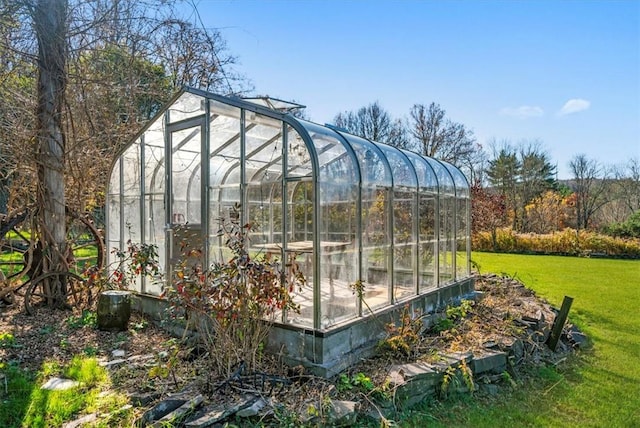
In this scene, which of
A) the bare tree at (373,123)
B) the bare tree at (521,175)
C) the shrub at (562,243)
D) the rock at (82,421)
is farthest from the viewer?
the bare tree at (521,175)

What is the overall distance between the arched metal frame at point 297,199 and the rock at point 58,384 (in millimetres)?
1846

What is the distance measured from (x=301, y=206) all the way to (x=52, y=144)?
4.06 meters

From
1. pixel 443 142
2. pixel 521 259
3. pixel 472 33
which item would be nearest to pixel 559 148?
pixel 443 142

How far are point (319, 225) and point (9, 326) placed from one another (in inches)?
182

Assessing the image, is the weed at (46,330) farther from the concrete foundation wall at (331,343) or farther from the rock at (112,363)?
the concrete foundation wall at (331,343)

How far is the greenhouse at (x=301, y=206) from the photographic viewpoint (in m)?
4.33

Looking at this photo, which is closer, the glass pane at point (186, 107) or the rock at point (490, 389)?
the rock at point (490, 389)

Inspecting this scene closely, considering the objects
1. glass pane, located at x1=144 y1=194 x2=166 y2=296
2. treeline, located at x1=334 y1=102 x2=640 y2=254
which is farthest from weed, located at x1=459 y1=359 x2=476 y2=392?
treeline, located at x1=334 y1=102 x2=640 y2=254

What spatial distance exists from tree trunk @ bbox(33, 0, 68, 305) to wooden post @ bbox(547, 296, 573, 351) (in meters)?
7.34

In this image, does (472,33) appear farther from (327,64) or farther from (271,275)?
(271,275)

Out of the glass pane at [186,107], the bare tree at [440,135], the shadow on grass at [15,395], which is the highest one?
the bare tree at [440,135]

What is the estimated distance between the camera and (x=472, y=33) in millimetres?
7137

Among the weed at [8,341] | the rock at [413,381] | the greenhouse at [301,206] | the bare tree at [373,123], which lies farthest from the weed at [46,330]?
the bare tree at [373,123]

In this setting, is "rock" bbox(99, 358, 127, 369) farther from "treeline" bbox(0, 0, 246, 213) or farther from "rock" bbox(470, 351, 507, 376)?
"rock" bbox(470, 351, 507, 376)
